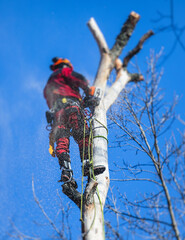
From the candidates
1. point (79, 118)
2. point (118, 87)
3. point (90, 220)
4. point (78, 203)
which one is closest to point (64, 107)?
point (79, 118)

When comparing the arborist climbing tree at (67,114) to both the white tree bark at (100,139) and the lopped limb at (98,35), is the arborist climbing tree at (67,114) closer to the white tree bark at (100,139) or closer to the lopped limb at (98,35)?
the white tree bark at (100,139)

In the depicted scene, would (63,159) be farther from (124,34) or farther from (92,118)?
(124,34)

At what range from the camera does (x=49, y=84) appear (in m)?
4.03

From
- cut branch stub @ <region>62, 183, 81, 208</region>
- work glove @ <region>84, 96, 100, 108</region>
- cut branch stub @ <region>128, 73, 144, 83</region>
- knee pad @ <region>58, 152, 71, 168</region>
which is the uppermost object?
cut branch stub @ <region>128, 73, 144, 83</region>

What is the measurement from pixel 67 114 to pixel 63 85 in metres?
0.57

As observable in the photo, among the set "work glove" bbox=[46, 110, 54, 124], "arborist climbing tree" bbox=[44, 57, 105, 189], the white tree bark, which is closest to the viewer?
the white tree bark

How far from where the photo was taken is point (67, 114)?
355 centimetres

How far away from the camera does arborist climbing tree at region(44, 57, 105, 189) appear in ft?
10.2

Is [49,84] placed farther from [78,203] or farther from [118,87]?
[78,203]

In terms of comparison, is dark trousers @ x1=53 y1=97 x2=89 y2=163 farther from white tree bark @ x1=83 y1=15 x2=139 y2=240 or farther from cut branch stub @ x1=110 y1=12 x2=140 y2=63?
cut branch stub @ x1=110 y1=12 x2=140 y2=63

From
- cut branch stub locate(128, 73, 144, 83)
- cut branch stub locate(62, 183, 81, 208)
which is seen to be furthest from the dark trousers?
cut branch stub locate(128, 73, 144, 83)

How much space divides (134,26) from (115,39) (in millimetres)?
399

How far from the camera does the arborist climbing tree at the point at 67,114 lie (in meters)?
3.11

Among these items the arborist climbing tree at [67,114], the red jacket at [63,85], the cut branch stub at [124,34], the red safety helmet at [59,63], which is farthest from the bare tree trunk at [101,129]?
the red safety helmet at [59,63]
